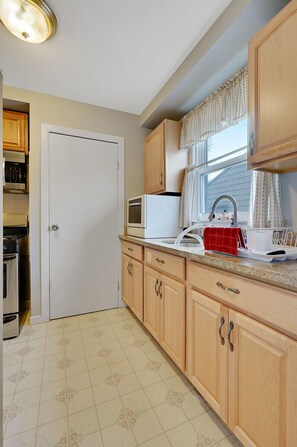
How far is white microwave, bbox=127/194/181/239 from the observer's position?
2082mm

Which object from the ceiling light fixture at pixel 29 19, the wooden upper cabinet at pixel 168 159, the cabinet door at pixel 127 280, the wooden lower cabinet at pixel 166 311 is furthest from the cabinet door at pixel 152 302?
the ceiling light fixture at pixel 29 19

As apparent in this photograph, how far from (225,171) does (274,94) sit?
883 mm

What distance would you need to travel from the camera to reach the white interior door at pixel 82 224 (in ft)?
7.44

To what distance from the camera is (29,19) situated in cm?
133

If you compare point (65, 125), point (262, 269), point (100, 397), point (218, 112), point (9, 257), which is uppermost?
point (65, 125)

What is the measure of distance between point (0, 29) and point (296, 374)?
245 cm

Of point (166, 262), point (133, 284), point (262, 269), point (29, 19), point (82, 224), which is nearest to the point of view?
point (262, 269)

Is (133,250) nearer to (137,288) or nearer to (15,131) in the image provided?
(137,288)

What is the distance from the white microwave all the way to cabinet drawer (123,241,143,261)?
0.41 ft

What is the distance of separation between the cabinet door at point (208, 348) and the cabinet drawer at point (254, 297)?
75mm

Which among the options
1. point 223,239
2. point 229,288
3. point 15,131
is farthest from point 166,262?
point 15,131

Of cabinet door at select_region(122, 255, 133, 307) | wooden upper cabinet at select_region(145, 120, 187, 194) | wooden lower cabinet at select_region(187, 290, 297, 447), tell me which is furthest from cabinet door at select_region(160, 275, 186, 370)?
wooden upper cabinet at select_region(145, 120, 187, 194)

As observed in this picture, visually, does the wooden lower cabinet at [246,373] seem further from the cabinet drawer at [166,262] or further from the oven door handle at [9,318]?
the oven door handle at [9,318]

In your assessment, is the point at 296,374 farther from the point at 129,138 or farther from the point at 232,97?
the point at 129,138
